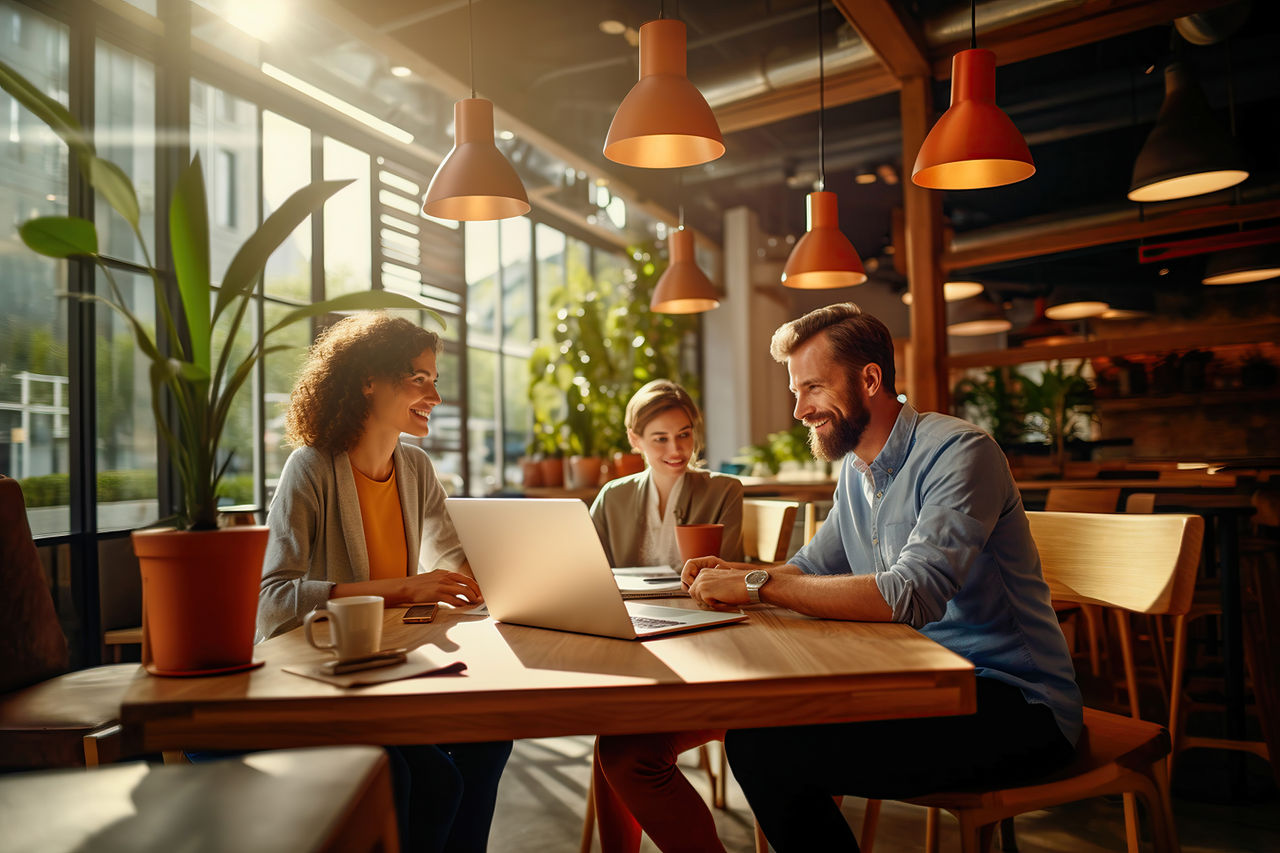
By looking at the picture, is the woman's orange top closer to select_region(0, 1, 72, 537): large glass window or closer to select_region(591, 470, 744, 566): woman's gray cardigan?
A: select_region(591, 470, 744, 566): woman's gray cardigan

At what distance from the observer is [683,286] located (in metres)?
3.62

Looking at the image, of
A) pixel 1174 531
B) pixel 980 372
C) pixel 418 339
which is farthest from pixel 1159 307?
pixel 418 339

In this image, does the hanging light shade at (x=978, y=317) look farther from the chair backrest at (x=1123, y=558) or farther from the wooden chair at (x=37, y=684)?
the wooden chair at (x=37, y=684)

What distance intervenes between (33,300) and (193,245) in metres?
2.81

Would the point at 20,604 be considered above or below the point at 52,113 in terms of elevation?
below

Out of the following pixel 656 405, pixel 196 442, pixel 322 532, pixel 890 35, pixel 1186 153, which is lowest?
pixel 322 532

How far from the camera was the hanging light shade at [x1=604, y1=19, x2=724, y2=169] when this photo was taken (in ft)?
6.37

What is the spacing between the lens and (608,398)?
5457 millimetres

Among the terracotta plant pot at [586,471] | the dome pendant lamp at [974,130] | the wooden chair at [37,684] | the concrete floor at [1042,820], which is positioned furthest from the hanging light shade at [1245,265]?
the wooden chair at [37,684]

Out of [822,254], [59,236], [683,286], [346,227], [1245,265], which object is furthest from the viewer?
[1245,265]

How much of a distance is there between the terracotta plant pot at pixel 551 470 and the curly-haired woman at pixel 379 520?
121 inches

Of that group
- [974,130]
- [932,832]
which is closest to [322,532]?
[932,832]

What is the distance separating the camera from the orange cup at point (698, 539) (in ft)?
5.41

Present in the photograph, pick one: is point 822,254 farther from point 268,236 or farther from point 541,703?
point 541,703
